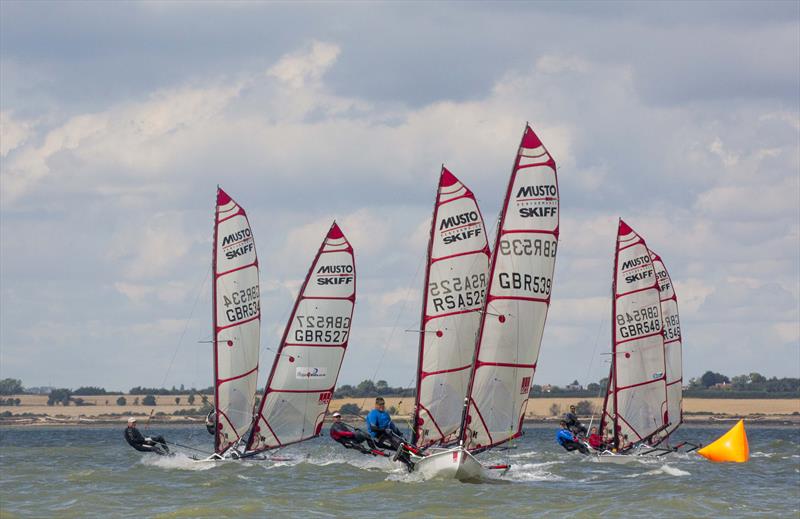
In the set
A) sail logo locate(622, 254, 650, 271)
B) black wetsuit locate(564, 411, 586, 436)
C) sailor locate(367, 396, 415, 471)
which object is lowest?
sailor locate(367, 396, 415, 471)

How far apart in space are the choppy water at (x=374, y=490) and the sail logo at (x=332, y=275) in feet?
20.8

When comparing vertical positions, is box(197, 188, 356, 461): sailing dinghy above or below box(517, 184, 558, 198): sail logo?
below

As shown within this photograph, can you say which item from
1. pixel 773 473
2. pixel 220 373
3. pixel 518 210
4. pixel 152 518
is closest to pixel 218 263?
pixel 220 373

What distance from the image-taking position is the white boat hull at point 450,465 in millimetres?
36938

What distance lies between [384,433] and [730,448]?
2129 cm

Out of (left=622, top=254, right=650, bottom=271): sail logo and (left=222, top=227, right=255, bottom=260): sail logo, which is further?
(left=622, top=254, right=650, bottom=271): sail logo

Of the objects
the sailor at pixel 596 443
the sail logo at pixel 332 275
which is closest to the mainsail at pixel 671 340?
the sailor at pixel 596 443

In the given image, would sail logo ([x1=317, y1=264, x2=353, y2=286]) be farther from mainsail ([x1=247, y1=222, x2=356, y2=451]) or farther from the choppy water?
the choppy water

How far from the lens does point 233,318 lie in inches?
1833

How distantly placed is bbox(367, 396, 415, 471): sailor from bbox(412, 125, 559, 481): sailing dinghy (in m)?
0.63

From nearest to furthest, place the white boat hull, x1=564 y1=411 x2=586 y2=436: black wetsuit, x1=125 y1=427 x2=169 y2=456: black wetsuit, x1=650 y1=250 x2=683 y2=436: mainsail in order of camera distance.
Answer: the white boat hull, x1=125 y1=427 x2=169 y2=456: black wetsuit, x1=564 y1=411 x2=586 y2=436: black wetsuit, x1=650 y1=250 x2=683 y2=436: mainsail

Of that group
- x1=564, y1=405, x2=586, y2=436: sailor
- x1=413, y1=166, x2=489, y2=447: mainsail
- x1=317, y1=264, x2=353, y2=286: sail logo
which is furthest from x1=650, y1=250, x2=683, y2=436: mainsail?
x1=413, y1=166, x2=489, y2=447: mainsail

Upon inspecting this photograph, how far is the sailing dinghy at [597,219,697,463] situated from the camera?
5144 centimetres

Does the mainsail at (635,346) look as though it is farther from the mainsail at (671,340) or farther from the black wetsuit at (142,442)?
the black wetsuit at (142,442)
